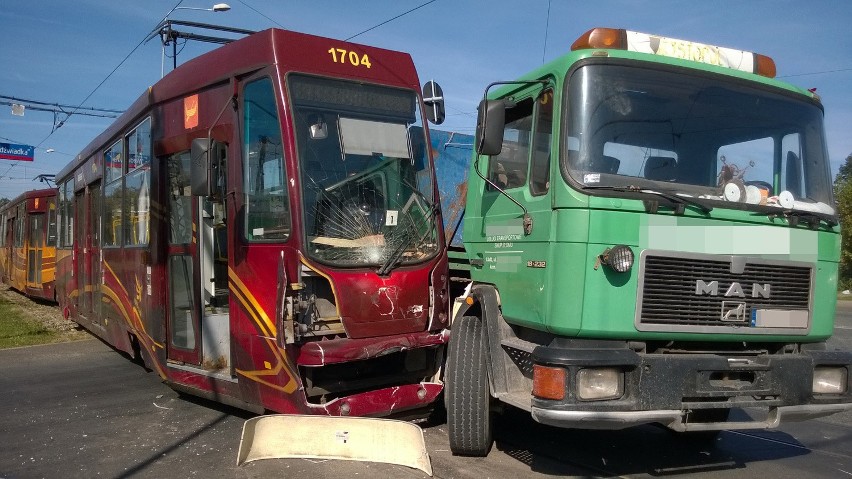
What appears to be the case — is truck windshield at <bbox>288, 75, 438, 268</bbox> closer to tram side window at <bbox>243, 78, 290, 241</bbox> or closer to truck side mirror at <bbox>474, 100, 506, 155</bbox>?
Answer: tram side window at <bbox>243, 78, 290, 241</bbox>

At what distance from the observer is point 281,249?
217 inches

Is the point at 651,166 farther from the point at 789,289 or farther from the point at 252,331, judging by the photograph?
the point at 252,331

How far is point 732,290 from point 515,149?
184 centimetres

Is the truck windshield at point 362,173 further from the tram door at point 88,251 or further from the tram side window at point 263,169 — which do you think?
the tram door at point 88,251

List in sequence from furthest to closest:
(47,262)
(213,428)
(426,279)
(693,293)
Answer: (47,262)
(213,428)
(426,279)
(693,293)

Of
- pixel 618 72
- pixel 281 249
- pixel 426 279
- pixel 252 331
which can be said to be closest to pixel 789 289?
pixel 618 72

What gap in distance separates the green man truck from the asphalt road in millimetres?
623

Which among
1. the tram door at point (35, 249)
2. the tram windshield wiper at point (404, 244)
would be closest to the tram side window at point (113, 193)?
the tram windshield wiper at point (404, 244)

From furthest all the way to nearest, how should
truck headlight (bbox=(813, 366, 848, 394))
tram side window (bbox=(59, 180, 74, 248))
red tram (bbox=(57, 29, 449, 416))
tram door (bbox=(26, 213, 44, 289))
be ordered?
tram door (bbox=(26, 213, 44, 289))
tram side window (bbox=(59, 180, 74, 248))
red tram (bbox=(57, 29, 449, 416))
truck headlight (bbox=(813, 366, 848, 394))

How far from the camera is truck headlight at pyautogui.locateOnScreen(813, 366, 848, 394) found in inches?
193

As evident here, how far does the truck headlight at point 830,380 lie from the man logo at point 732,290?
0.73m

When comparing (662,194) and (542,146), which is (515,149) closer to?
→ (542,146)

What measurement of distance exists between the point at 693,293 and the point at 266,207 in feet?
10.8

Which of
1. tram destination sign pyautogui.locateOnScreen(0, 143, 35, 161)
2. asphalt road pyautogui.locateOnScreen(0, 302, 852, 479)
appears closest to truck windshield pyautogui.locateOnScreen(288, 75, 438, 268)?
asphalt road pyautogui.locateOnScreen(0, 302, 852, 479)
